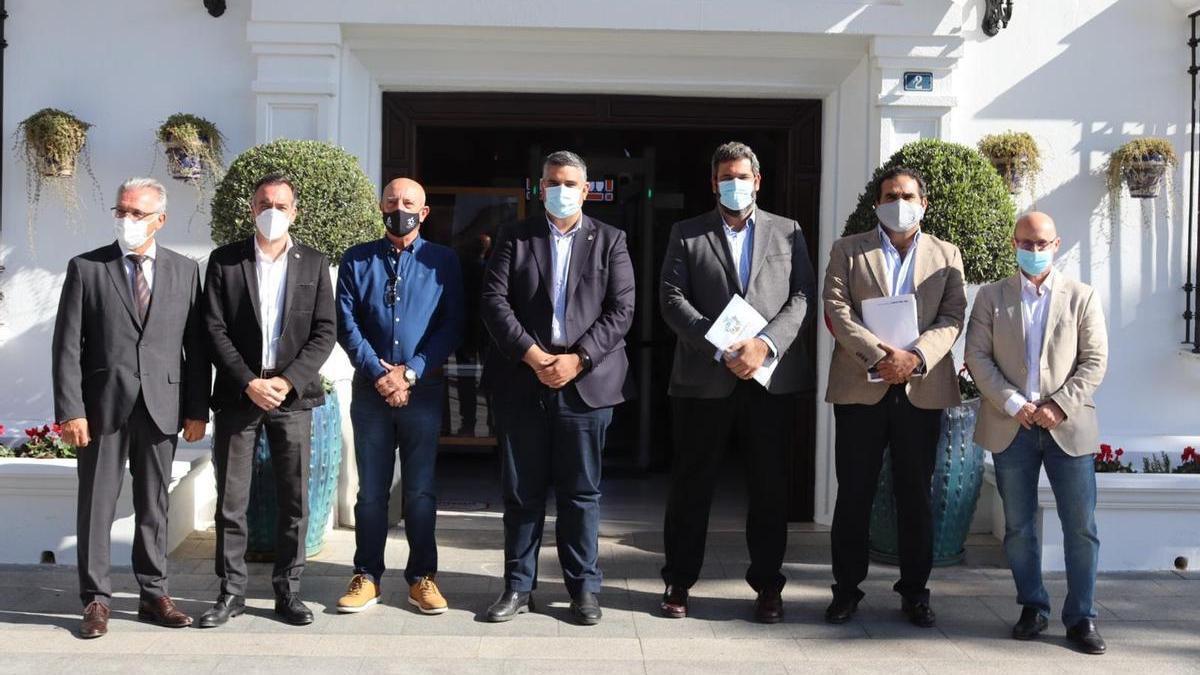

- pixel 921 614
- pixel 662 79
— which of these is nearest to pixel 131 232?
pixel 662 79

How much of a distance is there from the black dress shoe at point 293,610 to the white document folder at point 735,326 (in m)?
2.02

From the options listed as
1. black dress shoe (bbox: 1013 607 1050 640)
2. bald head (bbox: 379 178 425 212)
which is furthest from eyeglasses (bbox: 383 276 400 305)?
black dress shoe (bbox: 1013 607 1050 640)

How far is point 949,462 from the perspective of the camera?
5.71m

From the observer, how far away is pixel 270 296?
15.7 ft

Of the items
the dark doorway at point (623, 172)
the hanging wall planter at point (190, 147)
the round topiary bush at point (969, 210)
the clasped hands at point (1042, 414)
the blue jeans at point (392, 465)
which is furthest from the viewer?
the dark doorway at point (623, 172)

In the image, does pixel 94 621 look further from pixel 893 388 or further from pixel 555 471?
pixel 893 388

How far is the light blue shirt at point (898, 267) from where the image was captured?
4.82 meters

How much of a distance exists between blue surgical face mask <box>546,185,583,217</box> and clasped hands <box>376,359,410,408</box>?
92 centimetres

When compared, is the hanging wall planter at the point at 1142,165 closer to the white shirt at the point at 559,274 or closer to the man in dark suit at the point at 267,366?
the white shirt at the point at 559,274

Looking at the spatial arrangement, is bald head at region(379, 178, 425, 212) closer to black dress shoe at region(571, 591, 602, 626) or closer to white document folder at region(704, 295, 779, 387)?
white document folder at region(704, 295, 779, 387)

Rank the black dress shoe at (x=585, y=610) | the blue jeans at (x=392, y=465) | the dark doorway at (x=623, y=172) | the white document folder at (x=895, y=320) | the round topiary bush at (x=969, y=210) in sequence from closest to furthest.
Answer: the white document folder at (x=895, y=320) → the black dress shoe at (x=585, y=610) → the blue jeans at (x=392, y=465) → the round topiary bush at (x=969, y=210) → the dark doorway at (x=623, y=172)

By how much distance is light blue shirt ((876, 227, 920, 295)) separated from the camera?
4.82 m

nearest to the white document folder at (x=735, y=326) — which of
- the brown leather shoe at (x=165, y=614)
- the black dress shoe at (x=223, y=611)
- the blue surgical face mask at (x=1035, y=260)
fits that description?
the blue surgical face mask at (x=1035, y=260)

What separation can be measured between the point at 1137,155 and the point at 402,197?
411 cm
